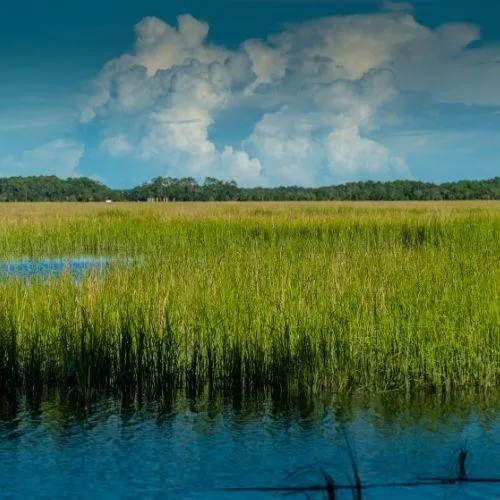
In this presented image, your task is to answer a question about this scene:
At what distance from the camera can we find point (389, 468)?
5301 mm

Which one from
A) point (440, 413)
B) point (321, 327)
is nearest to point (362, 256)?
point (321, 327)

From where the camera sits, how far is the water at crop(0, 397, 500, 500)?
16.5 ft

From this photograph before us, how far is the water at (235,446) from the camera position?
504 cm

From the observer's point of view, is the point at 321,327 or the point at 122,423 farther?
the point at 321,327

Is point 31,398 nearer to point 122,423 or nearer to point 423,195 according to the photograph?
point 122,423

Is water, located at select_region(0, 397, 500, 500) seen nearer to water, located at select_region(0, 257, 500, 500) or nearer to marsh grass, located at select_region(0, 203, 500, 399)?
water, located at select_region(0, 257, 500, 500)

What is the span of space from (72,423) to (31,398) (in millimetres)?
721

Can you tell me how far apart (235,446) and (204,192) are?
283ft

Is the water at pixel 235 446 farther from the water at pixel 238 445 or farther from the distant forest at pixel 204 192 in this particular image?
the distant forest at pixel 204 192

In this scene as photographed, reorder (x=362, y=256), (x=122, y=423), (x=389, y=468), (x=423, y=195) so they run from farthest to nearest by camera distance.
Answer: (x=423, y=195), (x=362, y=256), (x=122, y=423), (x=389, y=468)

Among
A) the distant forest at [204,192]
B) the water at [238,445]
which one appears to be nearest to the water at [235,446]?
the water at [238,445]

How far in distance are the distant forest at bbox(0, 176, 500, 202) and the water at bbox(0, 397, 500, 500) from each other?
82371 mm

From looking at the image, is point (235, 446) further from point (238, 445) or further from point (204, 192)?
point (204, 192)

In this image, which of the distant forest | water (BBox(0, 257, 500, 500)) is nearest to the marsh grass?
water (BBox(0, 257, 500, 500))
